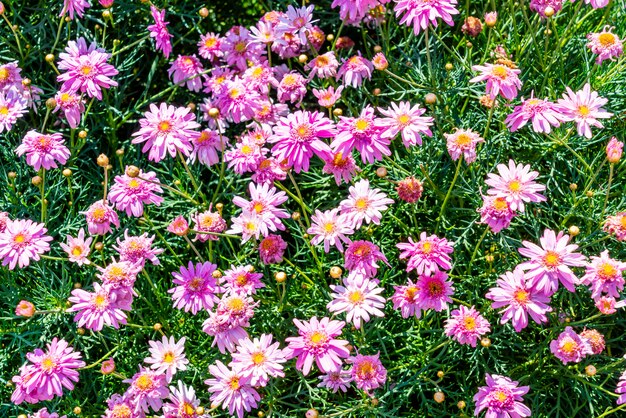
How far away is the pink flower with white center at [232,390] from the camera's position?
95.9 inches

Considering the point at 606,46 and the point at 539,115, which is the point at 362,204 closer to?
the point at 539,115

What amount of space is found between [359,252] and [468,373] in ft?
2.24

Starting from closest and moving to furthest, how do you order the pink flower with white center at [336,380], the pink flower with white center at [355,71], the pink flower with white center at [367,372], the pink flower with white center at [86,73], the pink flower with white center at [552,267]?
the pink flower with white center at [552,267], the pink flower with white center at [367,372], the pink flower with white center at [336,380], the pink flower with white center at [86,73], the pink flower with white center at [355,71]

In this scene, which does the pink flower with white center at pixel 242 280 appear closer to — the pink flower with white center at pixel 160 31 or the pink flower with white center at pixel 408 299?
the pink flower with white center at pixel 408 299

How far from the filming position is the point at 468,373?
111 inches

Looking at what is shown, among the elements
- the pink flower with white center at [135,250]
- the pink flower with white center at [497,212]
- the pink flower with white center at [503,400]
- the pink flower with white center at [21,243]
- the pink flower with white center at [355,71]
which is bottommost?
the pink flower with white center at [503,400]

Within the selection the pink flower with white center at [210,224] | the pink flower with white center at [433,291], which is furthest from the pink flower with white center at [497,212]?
the pink flower with white center at [210,224]

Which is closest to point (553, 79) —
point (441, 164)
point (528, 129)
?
point (528, 129)

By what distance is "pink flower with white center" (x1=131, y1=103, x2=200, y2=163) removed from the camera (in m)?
2.65

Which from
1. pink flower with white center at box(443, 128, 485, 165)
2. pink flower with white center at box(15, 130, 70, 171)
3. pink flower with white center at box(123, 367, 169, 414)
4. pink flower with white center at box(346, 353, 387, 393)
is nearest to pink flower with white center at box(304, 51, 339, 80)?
pink flower with white center at box(443, 128, 485, 165)

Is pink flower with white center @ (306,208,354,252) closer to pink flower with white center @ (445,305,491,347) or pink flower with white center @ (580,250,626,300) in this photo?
pink flower with white center @ (445,305,491,347)

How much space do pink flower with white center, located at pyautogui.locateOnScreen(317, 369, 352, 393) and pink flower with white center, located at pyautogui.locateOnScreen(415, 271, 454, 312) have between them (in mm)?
337

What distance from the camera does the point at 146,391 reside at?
8.23 ft

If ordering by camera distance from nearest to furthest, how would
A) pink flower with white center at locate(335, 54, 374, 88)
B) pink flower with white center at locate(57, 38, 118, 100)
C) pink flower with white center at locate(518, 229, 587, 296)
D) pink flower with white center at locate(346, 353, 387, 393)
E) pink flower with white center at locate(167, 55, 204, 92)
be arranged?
pink flower with white center at locate(518, 229, 587, 296)
pink flower with white center at locate(346, 353, 387, 393)
pink flower with white center at locate(57, 38, 118, 100)
pink flower with white center at locate(335, 54, 374, 88)
pink flower with white center at locate(167, 55, 204, 92)
